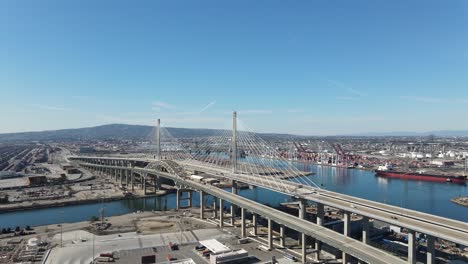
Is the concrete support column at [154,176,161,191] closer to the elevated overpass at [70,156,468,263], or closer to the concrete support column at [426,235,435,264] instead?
the elevated overpass at [70,156,468,263]

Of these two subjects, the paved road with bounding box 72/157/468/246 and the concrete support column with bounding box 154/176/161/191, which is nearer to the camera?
the paved road with bounding box 72/157/468/246

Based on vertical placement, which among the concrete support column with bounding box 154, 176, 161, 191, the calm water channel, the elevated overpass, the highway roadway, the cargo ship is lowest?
the calm water channel

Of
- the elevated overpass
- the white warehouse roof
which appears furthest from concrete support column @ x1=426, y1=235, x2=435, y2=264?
the white warehouse roof

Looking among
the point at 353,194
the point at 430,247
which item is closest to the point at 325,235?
the point at 430,247

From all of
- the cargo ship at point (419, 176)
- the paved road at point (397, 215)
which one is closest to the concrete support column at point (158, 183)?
the paved road at point (397, 215)

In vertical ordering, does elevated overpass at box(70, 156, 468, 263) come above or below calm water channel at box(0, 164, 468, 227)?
above

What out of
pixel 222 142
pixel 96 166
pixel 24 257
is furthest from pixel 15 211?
pixel 96 166
